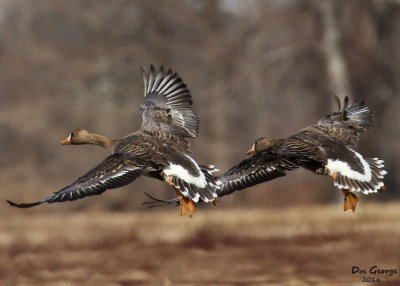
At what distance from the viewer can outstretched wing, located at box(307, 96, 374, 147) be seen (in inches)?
353

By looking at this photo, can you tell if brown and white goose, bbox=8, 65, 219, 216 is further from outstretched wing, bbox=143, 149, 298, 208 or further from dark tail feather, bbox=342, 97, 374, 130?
dark tail feather, bbox=342, 97, 374, 130

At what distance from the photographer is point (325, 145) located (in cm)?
850

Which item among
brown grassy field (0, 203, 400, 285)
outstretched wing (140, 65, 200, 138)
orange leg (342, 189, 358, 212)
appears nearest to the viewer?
orange leg (342, 189, 358, 212)

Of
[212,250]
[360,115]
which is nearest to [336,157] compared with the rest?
[360,115]

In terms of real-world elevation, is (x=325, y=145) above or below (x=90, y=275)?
above

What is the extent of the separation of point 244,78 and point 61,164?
936 cm

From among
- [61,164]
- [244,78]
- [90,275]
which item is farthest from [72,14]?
[90,275]

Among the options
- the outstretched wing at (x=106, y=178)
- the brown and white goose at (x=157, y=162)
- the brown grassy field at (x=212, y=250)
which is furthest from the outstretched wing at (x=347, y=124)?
the brown grassy field at (x=212, y=250)

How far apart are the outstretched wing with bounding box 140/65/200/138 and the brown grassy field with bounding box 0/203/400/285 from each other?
373 cm

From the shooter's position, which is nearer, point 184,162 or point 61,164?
point 184,162

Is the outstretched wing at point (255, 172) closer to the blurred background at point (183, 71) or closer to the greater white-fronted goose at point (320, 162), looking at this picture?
the greater white-fronted goose at point (320, 162)

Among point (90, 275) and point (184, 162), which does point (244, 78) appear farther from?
point (184, 162)

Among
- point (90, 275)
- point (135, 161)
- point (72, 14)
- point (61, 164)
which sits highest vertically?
point (72, 14)

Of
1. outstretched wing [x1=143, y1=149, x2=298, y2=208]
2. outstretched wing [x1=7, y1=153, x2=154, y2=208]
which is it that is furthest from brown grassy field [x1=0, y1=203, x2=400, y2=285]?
outstretched wing [x1=7, y1=153, x2=154, y2=208]
